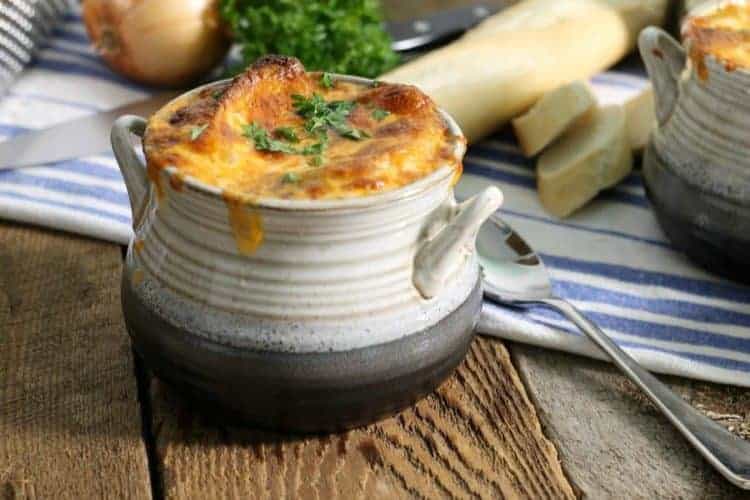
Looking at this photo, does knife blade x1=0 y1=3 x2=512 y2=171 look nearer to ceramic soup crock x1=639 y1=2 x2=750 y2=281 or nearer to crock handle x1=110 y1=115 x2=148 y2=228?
crock handle x1=110 y1=115 x2=148 y2=228

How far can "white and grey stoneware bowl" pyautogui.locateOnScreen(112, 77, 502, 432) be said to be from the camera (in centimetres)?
96

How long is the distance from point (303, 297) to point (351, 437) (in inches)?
6.5

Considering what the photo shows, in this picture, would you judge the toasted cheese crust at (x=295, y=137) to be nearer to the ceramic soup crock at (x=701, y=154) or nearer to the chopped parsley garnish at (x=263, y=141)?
the chopped parsley garnish at (x=263, y=141)

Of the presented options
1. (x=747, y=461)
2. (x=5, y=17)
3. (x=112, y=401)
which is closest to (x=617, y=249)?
(x=747, y=461)

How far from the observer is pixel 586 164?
1.50 m

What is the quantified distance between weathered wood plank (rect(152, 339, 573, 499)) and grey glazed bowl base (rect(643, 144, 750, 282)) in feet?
1.14

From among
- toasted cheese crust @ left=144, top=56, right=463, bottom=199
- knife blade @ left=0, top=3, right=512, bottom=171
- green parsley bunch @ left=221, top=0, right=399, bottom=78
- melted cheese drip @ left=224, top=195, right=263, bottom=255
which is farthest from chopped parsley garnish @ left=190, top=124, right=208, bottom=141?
green parsley bunch @ left=221, top=0, right=399, bottom=78

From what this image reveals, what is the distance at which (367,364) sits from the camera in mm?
1001

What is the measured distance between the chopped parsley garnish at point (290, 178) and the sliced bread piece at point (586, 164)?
589 millimetres

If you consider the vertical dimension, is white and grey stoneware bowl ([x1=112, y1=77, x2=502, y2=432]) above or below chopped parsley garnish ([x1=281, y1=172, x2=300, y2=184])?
below

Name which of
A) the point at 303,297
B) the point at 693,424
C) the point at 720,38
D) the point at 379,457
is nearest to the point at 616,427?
the point at 693,424

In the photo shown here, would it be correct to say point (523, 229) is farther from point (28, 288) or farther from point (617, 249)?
point (28, 288)

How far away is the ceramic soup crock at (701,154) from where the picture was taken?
128 cm

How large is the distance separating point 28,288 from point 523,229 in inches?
23.2
